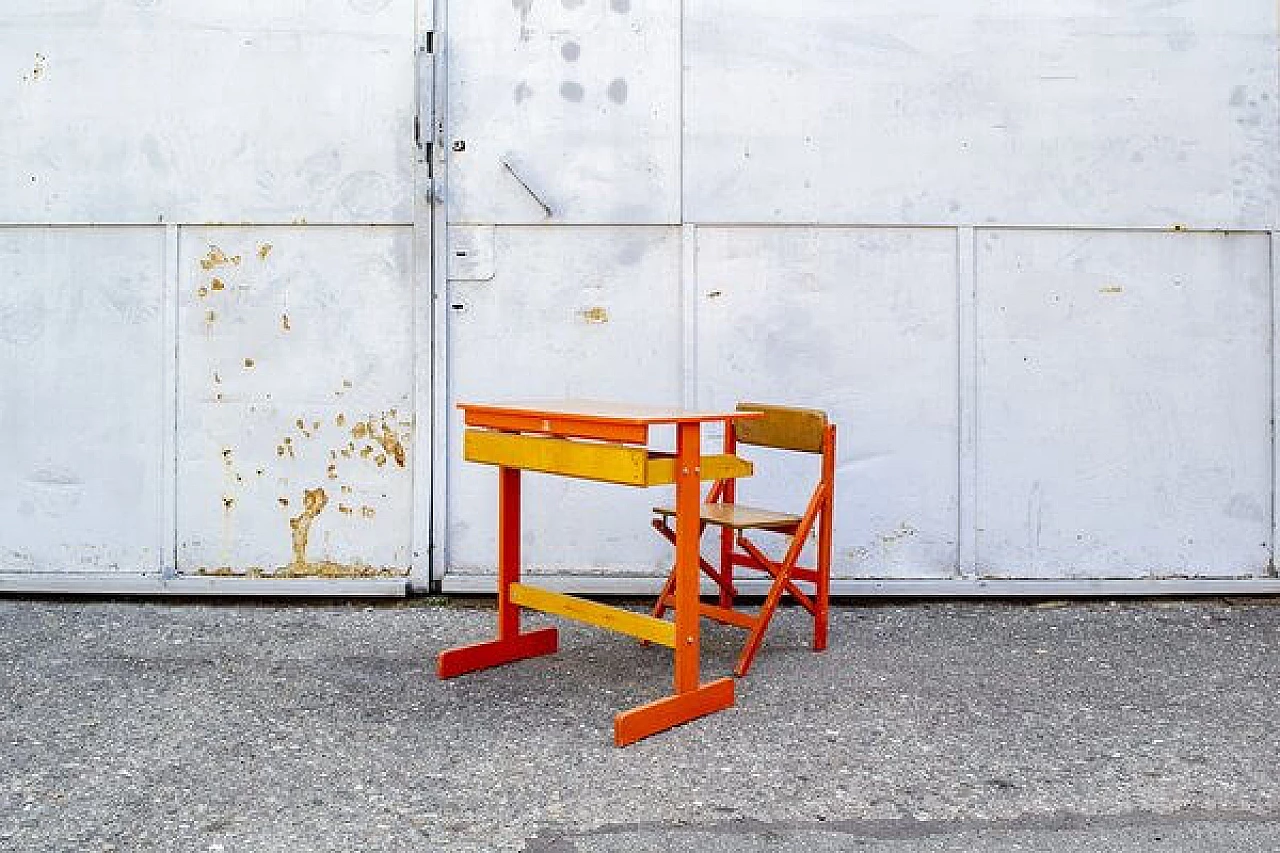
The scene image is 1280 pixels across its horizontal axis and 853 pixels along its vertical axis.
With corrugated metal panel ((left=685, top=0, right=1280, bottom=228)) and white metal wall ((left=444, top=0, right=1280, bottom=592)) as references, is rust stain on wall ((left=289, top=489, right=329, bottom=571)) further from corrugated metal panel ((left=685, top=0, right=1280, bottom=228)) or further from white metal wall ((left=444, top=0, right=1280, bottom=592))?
corrugated metal panel ((left=685, top=0, right=1280, bottom=228))

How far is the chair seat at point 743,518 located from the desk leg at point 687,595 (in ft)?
1.04

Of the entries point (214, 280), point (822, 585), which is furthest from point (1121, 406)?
point (214, 280)

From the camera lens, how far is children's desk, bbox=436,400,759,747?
3.64 meters

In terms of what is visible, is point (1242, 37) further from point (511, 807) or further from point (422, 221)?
point (511, 807)

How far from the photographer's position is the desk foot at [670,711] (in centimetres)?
354

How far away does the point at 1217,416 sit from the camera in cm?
557

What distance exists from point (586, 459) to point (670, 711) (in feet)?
2.81

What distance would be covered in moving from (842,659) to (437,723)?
1.67 m

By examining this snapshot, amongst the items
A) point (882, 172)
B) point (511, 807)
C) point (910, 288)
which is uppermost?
point (882, 172)

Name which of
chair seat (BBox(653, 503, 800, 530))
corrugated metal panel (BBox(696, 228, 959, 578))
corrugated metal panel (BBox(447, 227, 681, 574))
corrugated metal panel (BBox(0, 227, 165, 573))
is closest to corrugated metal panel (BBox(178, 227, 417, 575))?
corrugated metal panel (BBox(0, 227, 165, 573))

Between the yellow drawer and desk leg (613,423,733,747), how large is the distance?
7 centimetres

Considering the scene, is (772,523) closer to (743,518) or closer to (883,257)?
(743,518)

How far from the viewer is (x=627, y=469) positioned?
143 inches

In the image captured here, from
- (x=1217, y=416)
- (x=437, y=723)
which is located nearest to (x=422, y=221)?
(x=437, y=723)
